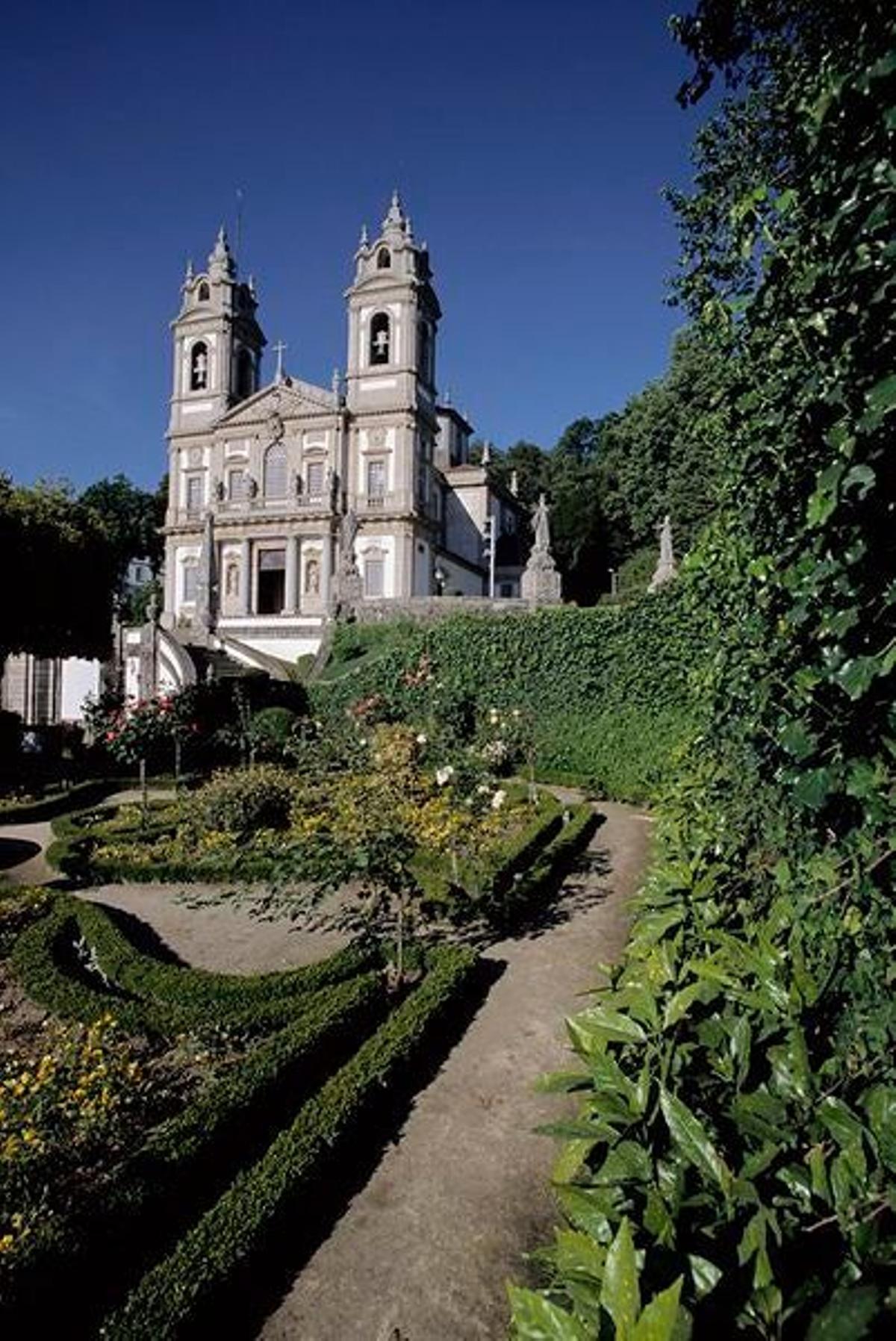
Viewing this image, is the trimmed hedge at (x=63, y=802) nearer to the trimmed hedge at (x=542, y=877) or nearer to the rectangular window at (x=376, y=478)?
the trimmed hedge at (x=542, y=877)

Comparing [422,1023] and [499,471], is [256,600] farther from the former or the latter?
[422,1023]

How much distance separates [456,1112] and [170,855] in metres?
7.99

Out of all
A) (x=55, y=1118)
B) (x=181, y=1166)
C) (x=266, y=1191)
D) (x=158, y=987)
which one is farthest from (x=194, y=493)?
A: (x=266, y=1191)

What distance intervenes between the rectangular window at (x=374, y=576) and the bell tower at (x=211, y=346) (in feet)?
44.7

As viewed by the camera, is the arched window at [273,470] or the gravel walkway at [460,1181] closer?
the gravel walkway at [460,1181]

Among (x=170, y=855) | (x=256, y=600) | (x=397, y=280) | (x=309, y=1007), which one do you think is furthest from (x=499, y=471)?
(x=309, y=1007)

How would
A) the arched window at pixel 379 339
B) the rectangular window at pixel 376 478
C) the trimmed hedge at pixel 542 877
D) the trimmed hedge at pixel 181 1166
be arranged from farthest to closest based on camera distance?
the arched window at pixel 379 339 < the rectangular window at pixel 376 478 < the trimmed hedge at pixel 542 877 < the trimmed hedge at pixel 181 1166

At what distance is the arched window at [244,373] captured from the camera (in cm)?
4484

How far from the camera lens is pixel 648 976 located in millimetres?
2814

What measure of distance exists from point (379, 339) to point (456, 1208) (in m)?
42.5

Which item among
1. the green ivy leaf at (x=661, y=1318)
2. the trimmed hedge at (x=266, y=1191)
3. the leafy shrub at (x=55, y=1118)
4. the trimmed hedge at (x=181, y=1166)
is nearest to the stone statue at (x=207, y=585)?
the leafy shrub at (x=55, y=1118)

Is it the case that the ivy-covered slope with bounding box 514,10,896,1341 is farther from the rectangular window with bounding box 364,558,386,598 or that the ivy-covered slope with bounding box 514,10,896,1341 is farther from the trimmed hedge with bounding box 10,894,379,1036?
the rectangular window with bounding box 364,558,386,598

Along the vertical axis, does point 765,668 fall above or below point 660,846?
above

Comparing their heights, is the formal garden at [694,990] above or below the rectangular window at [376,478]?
below
